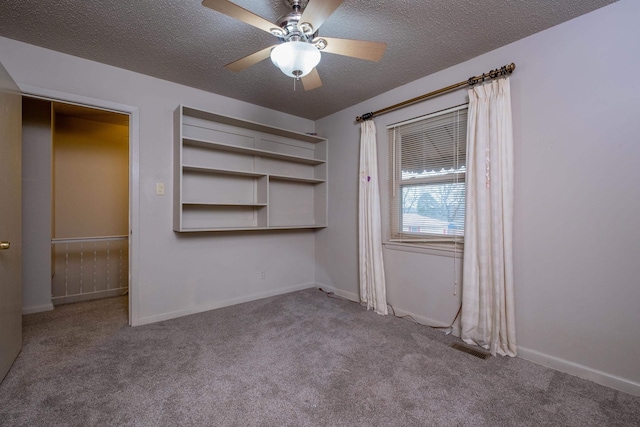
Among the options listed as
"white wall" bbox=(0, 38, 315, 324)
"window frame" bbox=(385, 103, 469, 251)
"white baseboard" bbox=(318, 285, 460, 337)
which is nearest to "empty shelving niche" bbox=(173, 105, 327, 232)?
"white wall" bbox=(0, 38, 315, 324)

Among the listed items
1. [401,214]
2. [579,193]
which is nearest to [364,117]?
[401,214]

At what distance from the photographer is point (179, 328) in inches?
102

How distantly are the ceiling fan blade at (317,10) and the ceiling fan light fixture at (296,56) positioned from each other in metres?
0.11

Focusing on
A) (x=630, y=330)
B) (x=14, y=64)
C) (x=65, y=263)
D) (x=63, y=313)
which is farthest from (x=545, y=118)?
(x=65, y=263)

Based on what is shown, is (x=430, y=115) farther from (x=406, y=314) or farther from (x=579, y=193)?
(x=406, y=314)

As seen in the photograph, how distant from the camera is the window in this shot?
8.22ft

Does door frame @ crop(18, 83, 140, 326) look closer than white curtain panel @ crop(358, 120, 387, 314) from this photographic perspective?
Yes

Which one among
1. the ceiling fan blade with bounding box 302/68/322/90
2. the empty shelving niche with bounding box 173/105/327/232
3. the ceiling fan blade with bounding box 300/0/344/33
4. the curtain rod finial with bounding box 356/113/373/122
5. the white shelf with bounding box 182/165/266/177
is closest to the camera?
the ceiling fan blade with bounding box 300/0/344/33

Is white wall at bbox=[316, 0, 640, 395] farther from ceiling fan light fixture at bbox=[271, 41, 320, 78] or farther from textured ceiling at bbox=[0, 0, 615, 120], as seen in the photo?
ceiling fan light fixture at bbox=[271, 41, 320, 78]

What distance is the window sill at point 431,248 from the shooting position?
2.48m

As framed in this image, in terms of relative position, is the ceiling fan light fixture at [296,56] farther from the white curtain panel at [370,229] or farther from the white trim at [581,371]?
the white trim at [581,371]

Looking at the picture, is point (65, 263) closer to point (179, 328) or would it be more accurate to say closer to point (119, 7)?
point (179, 328)

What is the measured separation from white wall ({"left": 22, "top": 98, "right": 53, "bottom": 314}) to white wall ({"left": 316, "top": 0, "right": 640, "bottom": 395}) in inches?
171

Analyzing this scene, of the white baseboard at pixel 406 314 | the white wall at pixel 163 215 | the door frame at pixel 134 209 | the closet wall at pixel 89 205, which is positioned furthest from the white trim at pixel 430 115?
the closet wall at pixel 89 205
